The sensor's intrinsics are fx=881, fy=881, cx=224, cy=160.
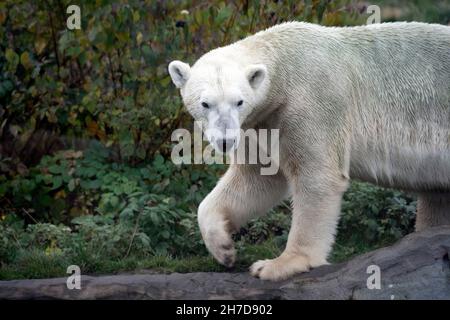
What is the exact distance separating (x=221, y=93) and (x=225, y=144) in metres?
0.29

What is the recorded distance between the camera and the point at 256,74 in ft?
16.4

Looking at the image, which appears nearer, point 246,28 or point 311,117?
point 311,117

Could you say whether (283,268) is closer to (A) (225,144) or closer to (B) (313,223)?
(B) (313,223)

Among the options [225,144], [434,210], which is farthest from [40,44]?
[434,210]

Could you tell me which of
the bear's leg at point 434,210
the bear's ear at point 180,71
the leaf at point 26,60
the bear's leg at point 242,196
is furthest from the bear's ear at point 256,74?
the leaf at point 26,60

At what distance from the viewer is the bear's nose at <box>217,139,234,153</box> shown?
15.5 ft

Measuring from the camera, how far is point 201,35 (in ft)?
24.6

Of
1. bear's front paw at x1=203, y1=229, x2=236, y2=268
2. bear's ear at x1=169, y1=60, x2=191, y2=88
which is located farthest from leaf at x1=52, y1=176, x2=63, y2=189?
bear's ear at x1=169, y1=60, x2=191, y2=88

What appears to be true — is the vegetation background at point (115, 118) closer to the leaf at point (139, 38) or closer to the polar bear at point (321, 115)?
the leaf at point (139, 38)

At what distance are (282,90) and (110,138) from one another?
254cm

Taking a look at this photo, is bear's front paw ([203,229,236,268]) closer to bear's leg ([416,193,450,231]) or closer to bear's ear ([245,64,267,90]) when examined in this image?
bear's ear ([245,64,267,90])

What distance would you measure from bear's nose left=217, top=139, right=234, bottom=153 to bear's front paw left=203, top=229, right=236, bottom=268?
0.83m

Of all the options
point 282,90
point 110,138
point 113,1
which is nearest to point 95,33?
point 113,1

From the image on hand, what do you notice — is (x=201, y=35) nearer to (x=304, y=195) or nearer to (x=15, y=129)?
(x=15, y=129)
